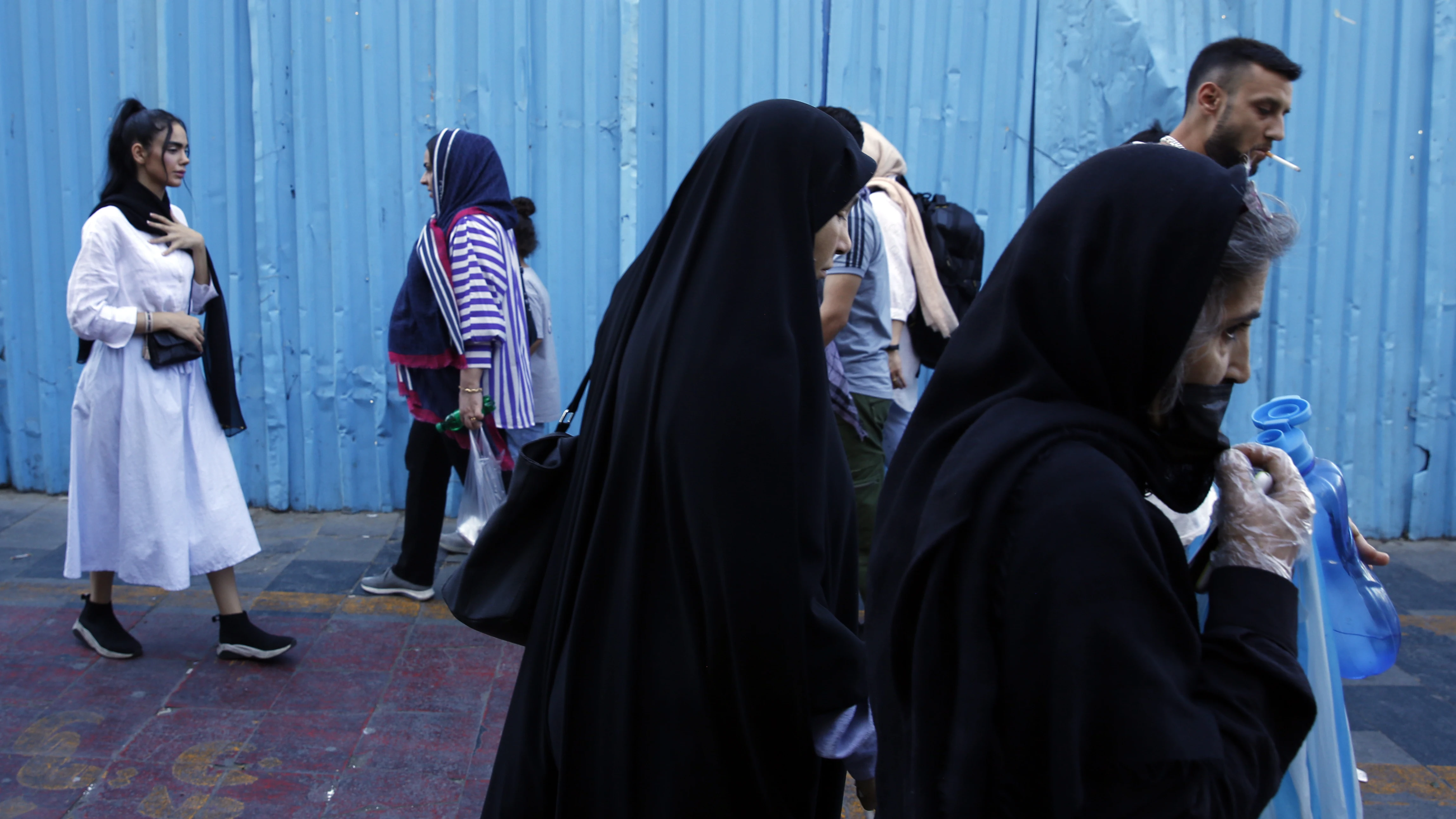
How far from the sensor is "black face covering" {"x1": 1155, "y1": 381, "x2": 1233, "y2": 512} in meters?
1.38

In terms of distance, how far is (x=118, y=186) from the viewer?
3.70 m

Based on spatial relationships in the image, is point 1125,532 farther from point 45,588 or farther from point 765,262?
point 45,588

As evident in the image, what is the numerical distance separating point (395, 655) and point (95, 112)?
339 centimetres

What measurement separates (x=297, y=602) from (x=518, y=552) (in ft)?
8.97

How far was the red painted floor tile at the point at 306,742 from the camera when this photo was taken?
3182 mm

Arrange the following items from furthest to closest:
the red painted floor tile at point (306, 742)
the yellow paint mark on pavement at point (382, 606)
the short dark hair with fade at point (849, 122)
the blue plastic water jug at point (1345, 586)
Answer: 1. the yellow paint mark on pavement at point (382, 606)
2. the short dark hair with fade at point (849, 122)
3. the red painted floor tile at point (306, 742)
4. the blue plastic water jug at point (1345, 586)

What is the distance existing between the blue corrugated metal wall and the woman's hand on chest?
162cm

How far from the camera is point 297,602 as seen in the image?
4.43 meters

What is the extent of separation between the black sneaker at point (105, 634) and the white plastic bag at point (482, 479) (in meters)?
1.27

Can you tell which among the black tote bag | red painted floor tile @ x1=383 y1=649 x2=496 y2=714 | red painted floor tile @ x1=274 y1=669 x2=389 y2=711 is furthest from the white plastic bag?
the black tote bag

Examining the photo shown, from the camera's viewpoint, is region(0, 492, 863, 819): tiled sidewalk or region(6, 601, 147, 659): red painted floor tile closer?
region(0, 492, 863, 819): tiled sidewalk

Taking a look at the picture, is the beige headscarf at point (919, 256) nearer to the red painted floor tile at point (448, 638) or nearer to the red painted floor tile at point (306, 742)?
the red painted floor tile at point (448, 638)

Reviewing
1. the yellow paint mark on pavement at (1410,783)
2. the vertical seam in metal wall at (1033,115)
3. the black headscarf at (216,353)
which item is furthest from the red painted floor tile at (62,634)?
the vertical seam in metal wall at (1033,115)

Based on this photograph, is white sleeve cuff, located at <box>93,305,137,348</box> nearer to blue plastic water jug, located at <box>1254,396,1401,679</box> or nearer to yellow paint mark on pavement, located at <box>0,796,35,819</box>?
yellow paint mark on pavement, located at <box>0,796,35,819</box>
